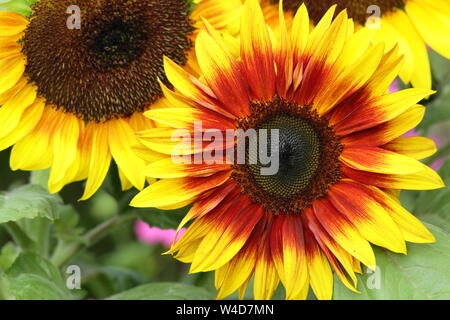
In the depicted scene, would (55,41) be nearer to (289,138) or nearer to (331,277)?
(289,138)

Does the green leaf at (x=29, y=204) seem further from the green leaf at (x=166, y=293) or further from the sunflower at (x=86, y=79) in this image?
the green leaf at (x=166, y=293)

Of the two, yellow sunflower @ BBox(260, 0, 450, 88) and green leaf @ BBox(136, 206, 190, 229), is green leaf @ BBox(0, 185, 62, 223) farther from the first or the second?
yellow sunflower @ BBox(260, 0, 450, 88)

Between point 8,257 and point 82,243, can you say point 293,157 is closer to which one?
point 82,243

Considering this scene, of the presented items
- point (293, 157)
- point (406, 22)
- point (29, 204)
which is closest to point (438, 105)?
point (406, 22)

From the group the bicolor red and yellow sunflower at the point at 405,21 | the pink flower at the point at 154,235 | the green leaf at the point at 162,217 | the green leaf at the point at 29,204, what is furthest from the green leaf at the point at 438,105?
the pink flower at the point at 154,235

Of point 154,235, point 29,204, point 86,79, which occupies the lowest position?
point 154,235

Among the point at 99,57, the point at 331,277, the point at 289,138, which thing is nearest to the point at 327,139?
the point at 289,138
